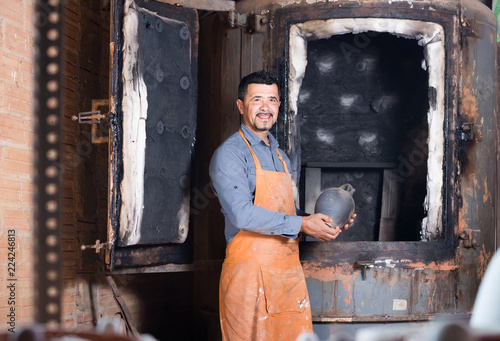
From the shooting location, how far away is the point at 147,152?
3.00 metres

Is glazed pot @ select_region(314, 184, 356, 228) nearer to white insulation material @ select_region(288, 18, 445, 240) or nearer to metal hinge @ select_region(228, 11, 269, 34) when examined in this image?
white insulation material @ select_region(288, 18, 445, 240)

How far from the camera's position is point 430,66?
3.32m

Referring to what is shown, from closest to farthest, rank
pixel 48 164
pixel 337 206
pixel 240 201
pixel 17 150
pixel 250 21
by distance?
pixel 240 201
pixel 337 206
pixel 17 150
pixel 48 164
pixel 250 21

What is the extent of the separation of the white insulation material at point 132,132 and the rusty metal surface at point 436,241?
807mm

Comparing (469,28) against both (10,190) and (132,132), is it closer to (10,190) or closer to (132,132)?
(132,132)

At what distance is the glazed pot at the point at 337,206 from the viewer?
2752 millimetres

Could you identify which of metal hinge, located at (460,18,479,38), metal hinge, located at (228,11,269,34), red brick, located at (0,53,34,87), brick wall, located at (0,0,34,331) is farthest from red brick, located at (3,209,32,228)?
metal hinge, located at (460,18,479,38)

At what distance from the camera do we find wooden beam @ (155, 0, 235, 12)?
3227 millimetres

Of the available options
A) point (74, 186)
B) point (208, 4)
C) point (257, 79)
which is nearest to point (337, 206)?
point (257, 79)

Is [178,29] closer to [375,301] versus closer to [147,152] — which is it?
[147,152]

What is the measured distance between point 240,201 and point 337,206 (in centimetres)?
50

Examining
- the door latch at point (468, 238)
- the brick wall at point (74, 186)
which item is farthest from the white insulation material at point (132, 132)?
the door latch at point (468, 238)

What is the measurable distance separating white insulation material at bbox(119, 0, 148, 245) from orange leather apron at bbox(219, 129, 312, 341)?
55 centimetres

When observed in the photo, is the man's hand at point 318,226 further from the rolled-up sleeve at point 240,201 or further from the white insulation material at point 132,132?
the white insulation material at point 132,132
